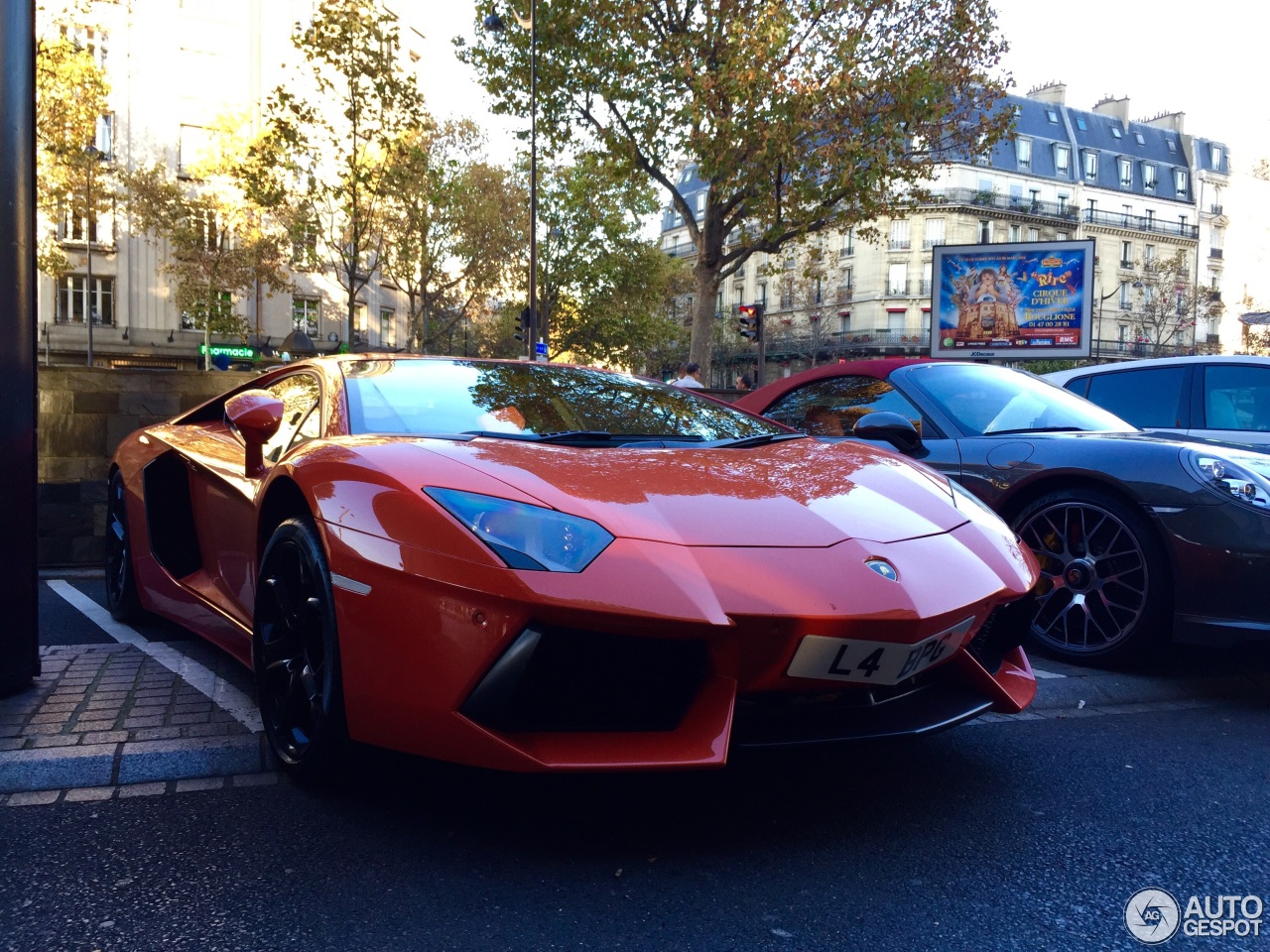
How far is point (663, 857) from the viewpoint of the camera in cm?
228

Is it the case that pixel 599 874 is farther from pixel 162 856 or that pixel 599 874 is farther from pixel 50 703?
pixel 50 703

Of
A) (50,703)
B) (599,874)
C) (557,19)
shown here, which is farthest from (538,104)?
(599,874)

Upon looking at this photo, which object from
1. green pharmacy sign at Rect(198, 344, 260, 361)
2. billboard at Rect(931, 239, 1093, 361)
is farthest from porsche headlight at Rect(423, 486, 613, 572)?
green pharmacy sign at Rect(198, 344, 260, 361)

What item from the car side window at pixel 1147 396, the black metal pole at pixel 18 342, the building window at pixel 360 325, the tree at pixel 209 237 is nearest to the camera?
the black metal pole at pixel 18 342

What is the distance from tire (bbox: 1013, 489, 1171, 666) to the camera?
12.7 feet

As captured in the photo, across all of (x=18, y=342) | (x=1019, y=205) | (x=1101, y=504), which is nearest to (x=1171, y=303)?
(x=1019, y=205)

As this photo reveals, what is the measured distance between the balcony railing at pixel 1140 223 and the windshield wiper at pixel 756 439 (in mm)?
69283

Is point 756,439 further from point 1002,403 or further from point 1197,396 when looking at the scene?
point 1197,396

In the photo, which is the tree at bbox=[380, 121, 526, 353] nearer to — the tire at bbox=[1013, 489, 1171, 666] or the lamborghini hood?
the tire at bbox=[1013, 489, 1171, 666]

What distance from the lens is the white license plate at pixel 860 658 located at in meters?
2.16

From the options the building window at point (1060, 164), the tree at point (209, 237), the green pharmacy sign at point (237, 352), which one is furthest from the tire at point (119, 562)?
the building window at point (1060, 164)

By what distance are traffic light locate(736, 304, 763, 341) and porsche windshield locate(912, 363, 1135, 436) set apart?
38.6ft

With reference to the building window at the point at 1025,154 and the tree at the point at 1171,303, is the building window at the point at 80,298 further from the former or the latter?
the building window at the point at 1025,154

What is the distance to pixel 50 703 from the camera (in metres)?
3.34
